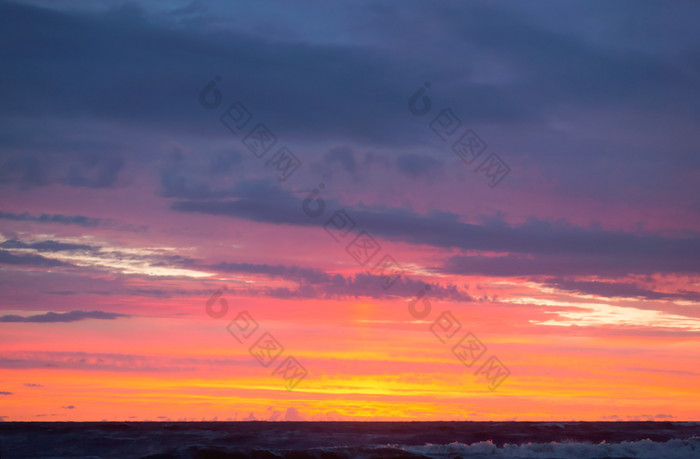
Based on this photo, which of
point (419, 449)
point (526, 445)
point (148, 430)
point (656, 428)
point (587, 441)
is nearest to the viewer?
point (419, 449)

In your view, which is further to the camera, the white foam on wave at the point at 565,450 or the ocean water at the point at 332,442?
the white foam on wave at the point at 565,450

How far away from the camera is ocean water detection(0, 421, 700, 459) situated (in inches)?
1559

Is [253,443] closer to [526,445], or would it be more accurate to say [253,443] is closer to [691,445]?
[526,445]

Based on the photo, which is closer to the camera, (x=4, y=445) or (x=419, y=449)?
(x=419, y=449)

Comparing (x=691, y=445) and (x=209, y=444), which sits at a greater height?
(x=209, y=444)

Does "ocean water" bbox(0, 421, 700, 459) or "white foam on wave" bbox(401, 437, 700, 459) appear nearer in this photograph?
"ocean water" bbox(0, 421, 700, 459)

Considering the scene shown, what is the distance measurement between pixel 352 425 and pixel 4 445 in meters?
34.1

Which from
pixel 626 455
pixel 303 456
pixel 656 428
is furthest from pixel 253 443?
pixel 656 428

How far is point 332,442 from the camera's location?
155 ft

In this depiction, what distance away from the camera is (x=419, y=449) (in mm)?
41375

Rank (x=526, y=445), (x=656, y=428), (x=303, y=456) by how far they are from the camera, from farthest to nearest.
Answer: (x=656, y=428) → (x=526, y=445) → (x=303, y=456)

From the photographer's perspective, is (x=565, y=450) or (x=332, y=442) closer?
(x=565, y=450)

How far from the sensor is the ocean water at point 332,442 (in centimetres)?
3959

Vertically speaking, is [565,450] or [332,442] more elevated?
[332,442]
